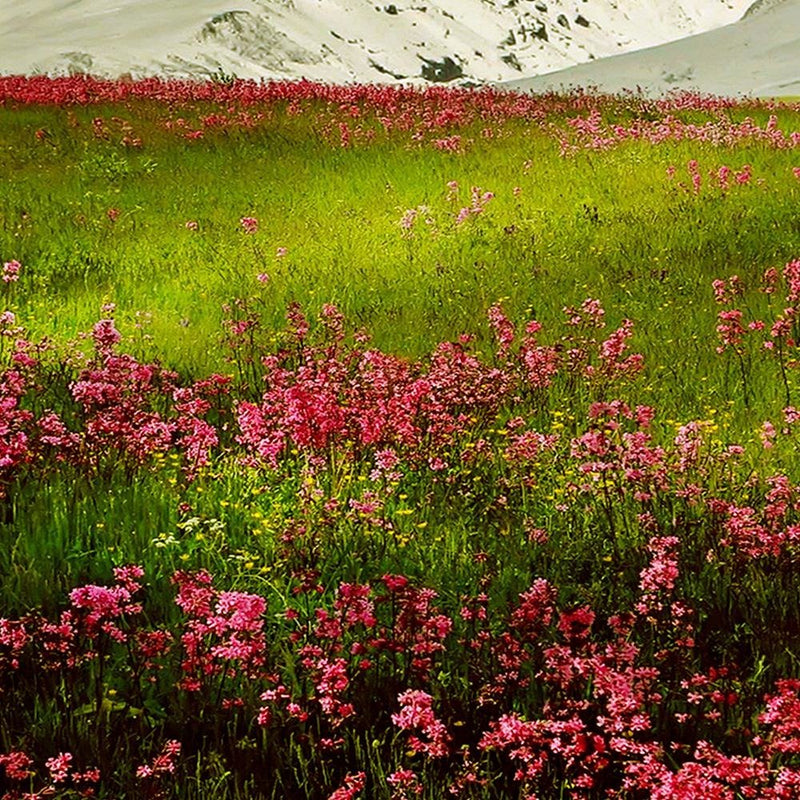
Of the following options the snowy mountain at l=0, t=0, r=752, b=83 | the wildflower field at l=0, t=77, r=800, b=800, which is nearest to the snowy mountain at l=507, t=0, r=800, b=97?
the snowy mountain at l=0, t=0, r=752, b=83

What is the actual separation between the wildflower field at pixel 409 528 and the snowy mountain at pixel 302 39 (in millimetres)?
30210

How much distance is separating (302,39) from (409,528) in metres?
54.5

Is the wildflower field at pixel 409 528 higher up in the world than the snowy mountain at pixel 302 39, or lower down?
lower down

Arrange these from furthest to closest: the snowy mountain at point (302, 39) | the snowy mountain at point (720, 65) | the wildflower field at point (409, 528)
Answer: the snowy mountain at point (302, 39) → the snowy mountain at point (720, 65) → the wildflower field at point (409, 528)

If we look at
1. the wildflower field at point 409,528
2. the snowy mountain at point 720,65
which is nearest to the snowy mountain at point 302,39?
the snowy mountain at point 720,65

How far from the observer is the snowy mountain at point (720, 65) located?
41.9m

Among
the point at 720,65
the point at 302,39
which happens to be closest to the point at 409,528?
the point at 720,65

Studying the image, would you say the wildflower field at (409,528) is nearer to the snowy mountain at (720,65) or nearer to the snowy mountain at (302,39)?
the snowy mountain at (302,39)

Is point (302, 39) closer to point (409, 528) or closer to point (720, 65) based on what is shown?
point (720, 65)

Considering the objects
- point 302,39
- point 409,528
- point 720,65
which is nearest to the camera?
point 409,528

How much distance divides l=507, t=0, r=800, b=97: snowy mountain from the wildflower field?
112 feet

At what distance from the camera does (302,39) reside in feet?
176

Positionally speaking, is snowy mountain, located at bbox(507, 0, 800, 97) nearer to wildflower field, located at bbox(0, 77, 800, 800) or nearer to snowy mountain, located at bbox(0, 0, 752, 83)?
→ snowy mountain, located at bbox(0, 0, 752, 83)

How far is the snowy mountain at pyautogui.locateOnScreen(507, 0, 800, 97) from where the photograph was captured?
4188 centimetres
